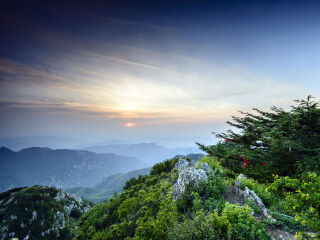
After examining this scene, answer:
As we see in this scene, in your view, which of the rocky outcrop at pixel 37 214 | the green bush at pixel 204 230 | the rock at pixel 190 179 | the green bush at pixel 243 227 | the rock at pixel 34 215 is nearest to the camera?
the green bush at pixel 243 227

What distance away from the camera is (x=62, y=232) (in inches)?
2475

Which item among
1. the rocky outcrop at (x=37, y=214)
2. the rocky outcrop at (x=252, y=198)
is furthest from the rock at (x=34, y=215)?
the rocky outcrop at (x=252, y=198)

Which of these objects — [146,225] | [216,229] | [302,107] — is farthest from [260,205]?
[302,107]

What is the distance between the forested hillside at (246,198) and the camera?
477 cm

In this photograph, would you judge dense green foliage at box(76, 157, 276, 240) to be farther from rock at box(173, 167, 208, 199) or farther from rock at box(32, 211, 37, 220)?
rock at box(32, 211, 37, 220)

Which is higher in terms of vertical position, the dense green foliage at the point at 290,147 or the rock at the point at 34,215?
the dense green foliage at the point at 290,147

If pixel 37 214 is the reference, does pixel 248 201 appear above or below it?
above

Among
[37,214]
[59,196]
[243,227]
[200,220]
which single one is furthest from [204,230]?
[59,196]

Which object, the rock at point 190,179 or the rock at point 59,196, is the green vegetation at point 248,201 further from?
the rock at point 59,196

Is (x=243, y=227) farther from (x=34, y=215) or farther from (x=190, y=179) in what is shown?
(x=34, y=215)

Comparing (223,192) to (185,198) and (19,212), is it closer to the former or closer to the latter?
(185,198)

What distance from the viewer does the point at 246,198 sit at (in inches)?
297

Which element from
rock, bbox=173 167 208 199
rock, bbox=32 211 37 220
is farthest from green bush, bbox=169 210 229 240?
rock, bbox=32 211 37 220

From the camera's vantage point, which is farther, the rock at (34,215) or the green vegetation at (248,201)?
the rock at (34,215)
